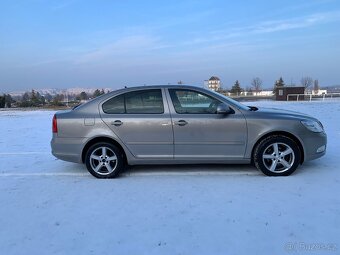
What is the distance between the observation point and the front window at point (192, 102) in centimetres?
547

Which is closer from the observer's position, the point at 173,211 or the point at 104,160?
the point at 173,211

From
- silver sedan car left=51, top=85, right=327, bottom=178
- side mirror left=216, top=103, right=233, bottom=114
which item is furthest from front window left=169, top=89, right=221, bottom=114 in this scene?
side mirror left=216, top=103, right=233, bottom=114

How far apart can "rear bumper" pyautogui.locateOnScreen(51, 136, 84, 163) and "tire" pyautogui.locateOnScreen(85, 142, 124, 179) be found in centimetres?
18

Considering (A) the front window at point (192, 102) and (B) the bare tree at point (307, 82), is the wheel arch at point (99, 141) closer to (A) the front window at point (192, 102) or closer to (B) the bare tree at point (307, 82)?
(A) the front window at point (192, 102)

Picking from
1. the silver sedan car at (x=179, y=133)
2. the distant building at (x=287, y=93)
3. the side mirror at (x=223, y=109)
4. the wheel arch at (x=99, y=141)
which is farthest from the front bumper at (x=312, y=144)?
the distant building at (x=287, y=93)

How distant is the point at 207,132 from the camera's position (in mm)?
5395

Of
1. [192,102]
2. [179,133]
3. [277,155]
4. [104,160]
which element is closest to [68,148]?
[104,160]

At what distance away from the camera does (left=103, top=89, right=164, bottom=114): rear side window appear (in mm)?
5559

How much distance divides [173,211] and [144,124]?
5.98 feet

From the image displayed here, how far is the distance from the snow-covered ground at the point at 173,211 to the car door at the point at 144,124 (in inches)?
18.9

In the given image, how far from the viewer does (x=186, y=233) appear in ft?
11.5

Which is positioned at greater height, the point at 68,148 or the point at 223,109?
the point at 223,109

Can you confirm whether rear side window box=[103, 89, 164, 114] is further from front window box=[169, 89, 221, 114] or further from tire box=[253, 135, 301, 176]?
tire box=[253, 135, 301, 176]

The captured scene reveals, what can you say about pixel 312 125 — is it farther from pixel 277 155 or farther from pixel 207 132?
pixel 207 132
